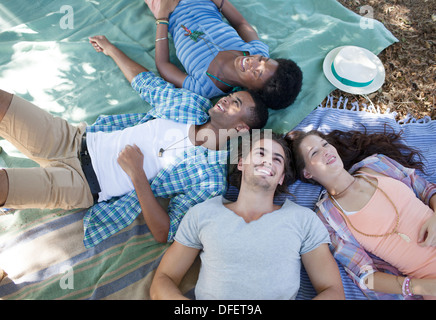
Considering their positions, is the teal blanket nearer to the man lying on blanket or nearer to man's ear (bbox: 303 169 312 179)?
the man lying on blanket

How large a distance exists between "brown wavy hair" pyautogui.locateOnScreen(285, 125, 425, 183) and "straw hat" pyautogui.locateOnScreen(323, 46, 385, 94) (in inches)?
24.7

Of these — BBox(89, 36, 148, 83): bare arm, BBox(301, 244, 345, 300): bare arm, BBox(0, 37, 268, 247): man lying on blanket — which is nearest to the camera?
BBox(301, 244, 345, 300): bare arm

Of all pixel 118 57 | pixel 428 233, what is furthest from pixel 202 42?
pixel 428 233

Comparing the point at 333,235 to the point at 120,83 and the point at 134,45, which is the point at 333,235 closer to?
the point at 120,83

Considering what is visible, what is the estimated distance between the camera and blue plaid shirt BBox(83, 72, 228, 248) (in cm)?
269

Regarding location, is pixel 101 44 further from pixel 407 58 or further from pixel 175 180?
pixel 407 58

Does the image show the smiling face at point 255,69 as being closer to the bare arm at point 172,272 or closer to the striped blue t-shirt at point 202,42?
the striped blue t-shirt at point 202,42

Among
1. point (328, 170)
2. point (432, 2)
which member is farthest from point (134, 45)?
point (432, 2)

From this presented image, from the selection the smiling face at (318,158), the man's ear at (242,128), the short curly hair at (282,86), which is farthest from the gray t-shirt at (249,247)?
the short curly hair at (282,86)

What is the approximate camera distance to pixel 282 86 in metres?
3.03

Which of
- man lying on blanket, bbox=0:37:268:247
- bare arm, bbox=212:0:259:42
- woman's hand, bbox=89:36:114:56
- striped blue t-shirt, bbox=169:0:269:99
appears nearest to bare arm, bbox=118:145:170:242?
man lying on blanket, bbox=0:37:268:247

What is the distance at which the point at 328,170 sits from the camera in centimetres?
260

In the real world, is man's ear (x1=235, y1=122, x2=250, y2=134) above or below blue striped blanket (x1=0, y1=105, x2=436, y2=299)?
above

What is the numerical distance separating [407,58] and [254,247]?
10.8 ft
